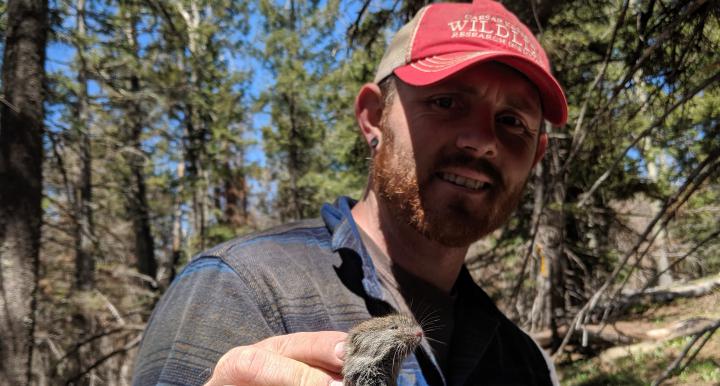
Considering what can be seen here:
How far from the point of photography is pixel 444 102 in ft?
7.84

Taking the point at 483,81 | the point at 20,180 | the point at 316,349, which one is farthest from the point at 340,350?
the point at 20,180

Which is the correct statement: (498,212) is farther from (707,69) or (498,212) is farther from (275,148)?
(275,148)

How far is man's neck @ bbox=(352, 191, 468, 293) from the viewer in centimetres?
239

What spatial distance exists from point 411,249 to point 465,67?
0.91m

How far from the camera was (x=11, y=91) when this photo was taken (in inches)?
221

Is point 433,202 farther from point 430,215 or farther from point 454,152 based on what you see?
point 454,152

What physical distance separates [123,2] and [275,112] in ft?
48.9

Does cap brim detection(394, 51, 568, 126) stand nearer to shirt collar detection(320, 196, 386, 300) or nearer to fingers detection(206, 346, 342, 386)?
shirt collar detection(320, 196, 386, 300)

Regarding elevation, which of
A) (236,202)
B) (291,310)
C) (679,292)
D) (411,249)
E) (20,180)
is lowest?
(679,292)

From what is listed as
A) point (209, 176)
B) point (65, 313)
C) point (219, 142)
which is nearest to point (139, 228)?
point (209, 176)

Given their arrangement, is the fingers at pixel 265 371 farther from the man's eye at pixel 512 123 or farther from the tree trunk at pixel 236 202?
the tree trunk at pixel 236 202

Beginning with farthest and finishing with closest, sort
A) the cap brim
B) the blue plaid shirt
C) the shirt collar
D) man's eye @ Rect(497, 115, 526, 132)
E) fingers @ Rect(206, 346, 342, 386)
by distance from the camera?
1. man's eye @ Rect(497, 115, 526, 132)
2. the cap brim
3. the shirt collar
4. the blue plaid shirt
5. fingers @ Rect(206, 346, 342, 386)

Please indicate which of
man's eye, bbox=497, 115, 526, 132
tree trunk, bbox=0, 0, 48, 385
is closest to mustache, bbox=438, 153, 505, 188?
man's eye, bbox=497, 115, 526, 132

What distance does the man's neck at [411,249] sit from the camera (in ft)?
7.84
